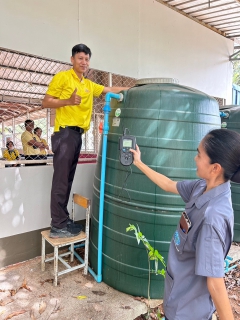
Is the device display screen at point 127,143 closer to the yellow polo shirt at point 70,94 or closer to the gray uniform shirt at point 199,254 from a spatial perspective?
the gray uniform shirt at point 199,254

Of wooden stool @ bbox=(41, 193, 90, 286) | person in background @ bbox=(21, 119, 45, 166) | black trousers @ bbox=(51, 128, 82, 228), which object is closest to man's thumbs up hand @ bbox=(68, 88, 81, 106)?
black trousers @ bbox=(51, 128, 82, 228)

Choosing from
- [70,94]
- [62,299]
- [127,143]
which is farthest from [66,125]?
[62,299]

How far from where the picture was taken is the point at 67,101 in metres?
1.86

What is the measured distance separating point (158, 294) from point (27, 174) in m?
1.60

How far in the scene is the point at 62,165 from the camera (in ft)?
6.76

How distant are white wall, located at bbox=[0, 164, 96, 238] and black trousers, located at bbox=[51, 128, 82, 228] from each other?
489 millimetres

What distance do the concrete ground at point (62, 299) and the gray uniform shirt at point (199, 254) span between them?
0.87 metres

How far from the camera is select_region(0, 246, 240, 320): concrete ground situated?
5.74 ft

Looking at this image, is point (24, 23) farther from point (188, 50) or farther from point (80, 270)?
point (188, 50)

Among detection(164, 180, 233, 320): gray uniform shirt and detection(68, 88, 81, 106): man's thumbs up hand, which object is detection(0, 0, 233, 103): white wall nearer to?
detection(68, 88, 81, 106): man's thumbs up hand

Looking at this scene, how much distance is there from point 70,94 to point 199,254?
5.25 ft

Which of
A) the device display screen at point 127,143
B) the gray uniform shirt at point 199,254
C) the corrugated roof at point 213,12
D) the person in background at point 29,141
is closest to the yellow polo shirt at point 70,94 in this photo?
the device display screen at point 127,143

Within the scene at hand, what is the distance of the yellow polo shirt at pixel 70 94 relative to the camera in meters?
1.98

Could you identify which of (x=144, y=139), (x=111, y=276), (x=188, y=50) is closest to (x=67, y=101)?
(x=144, y=139)
